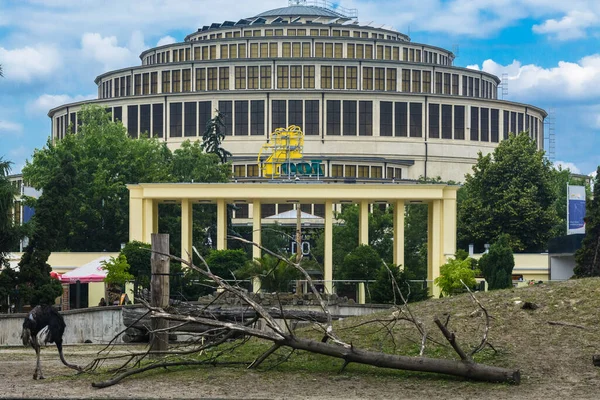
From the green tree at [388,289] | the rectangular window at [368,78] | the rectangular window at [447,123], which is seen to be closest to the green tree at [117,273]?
the green tree at [388,289]

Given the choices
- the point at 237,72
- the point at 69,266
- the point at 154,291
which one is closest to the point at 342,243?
the point at 69,266

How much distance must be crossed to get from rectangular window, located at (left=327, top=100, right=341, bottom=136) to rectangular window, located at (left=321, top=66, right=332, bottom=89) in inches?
278

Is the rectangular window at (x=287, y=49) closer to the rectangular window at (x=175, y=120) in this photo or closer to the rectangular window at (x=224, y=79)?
the rectangular window at (x=224, y=79)

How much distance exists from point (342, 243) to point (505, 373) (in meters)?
61.6

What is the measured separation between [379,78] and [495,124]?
12.8 meters

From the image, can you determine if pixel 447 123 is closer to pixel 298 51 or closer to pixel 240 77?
pixel 298 51

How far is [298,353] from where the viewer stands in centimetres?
2753

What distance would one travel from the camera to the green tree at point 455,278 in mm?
52844

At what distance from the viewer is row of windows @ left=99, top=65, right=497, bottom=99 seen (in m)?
128

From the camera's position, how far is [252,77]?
421 feet

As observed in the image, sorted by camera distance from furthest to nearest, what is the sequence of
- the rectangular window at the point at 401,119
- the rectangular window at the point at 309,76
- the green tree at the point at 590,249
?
the rectangular window at the point at 309,76, the rectangular window at the point at 401,119, the green tree at the point at 590,249

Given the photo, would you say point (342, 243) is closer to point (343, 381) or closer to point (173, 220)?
point (173, 220)

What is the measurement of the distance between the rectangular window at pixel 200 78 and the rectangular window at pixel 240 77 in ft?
11.1

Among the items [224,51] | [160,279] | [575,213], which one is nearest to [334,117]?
[224,51]
